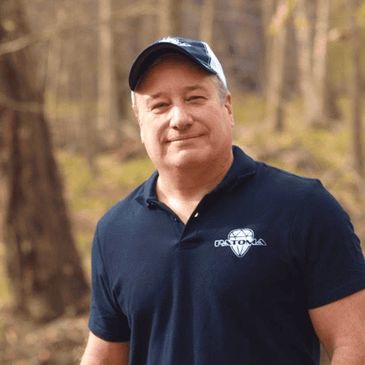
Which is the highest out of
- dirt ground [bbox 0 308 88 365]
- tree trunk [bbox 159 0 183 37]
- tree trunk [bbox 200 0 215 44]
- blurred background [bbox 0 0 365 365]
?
tree trunk [bbox 200 0 215 44]

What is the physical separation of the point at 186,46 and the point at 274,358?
1.17 m

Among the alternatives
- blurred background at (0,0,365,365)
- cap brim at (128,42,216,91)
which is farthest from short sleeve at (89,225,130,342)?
blurred background at (0,0,365,365)

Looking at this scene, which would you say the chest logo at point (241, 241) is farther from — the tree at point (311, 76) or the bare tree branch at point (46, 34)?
the tree at point (311, 76)

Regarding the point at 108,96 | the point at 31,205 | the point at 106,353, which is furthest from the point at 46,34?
the point at 108,96

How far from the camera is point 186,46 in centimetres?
254

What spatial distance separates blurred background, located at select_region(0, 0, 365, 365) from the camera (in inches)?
309

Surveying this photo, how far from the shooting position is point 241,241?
2354 millimetres

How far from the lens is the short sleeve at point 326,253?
7.43 ft

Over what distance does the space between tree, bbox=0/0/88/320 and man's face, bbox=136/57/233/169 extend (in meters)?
5.17

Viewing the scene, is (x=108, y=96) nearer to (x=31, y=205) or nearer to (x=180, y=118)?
(x=31, y=205)

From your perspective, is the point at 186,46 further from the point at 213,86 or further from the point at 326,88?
the point at 326,88

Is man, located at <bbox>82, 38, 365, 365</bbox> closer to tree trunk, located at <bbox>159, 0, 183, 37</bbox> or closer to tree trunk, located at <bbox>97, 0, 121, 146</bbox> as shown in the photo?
tree trunk, located at <bbox>159, 0, 183, 37</bbox>

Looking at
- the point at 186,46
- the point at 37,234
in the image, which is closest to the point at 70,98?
the point at 37,234

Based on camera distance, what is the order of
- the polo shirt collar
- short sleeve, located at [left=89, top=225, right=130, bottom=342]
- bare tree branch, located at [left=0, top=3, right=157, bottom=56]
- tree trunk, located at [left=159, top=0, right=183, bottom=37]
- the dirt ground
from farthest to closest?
tree trunk, located at [left=159, top=0, right=183, bottom=37]
the dirt ground
bare tree branch, located at [left=0, top=3, right=157, bottom=56]
short sleeve, located at [left=89, top=225, right=130, bottom=342]
the polo shirt collar
